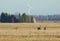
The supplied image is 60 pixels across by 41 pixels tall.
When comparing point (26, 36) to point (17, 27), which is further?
point (17, 27)

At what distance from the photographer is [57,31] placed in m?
1.05

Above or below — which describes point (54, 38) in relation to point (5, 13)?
below

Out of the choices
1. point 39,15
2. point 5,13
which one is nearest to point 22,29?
point 39,15

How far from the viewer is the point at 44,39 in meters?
1.01

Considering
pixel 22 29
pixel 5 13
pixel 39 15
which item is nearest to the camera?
pixel 22 29

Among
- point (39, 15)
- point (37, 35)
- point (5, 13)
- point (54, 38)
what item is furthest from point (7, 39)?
point (5, 13)

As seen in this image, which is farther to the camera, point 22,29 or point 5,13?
point 5,13

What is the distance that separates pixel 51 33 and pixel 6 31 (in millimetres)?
318

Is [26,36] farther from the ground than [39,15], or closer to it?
closer to it

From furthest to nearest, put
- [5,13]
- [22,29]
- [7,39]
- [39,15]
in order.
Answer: [5,13] < [39,15] < [22,29] < [7,39]

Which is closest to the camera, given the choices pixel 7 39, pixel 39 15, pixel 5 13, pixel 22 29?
pixel 7 39

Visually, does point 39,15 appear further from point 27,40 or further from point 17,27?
point 27,40

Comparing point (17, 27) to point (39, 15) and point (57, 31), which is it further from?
point (39, 15)

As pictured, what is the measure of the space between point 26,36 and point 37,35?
77mm
